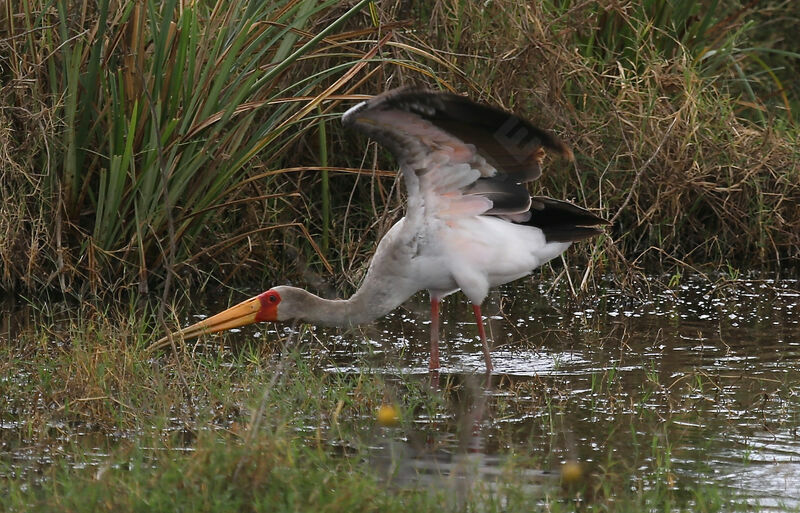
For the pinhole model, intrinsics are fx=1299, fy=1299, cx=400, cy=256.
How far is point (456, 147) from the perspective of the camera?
18.5 ft

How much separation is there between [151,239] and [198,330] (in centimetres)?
125

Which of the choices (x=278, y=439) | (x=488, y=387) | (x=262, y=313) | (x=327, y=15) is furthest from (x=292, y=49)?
(x=278, y=439)

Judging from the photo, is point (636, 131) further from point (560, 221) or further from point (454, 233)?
point (454, 233)

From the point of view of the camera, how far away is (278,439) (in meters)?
3.82

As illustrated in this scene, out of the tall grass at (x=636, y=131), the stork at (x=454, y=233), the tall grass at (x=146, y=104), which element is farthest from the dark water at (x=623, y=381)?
the tall grass at (x=146, y=104)

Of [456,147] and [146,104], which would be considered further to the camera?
[146,104]

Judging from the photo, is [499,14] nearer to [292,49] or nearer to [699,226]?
[292,49]

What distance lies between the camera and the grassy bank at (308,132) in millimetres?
6633

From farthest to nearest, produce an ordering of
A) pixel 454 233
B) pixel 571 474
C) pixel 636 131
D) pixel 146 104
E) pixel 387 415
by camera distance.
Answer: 1. pixel 636 131
2. pixel 146 104
3. pixel 454 233
4. pixel 387 415
5. pixel 571 474

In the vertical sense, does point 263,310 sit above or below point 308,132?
below

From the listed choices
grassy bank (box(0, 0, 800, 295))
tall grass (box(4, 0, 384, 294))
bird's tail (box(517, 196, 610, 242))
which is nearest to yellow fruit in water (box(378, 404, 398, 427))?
bird's tail (box(517, 196, 610, 242))

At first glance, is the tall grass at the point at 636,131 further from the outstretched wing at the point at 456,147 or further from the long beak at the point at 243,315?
the long beak at the point at 243,315

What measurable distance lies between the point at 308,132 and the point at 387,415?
11.0ft

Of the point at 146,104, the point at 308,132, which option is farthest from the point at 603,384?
the point at 308,132
